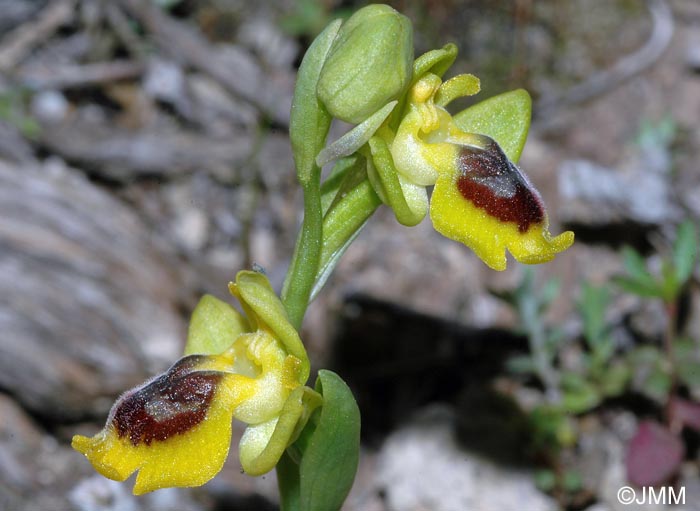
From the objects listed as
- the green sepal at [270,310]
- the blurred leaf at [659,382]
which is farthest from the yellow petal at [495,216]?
the blurred leaf at [659,382]

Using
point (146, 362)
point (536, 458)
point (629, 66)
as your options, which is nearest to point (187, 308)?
point (146, 362)

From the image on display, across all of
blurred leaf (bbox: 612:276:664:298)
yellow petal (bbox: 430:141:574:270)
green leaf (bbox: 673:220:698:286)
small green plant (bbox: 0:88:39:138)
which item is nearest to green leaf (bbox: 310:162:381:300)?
yellow petal (bbox: 430:141:574:270)

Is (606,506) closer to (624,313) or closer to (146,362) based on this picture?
(624,313)

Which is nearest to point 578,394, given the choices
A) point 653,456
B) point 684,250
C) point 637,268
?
point 653,456

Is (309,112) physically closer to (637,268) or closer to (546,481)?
(637,268)

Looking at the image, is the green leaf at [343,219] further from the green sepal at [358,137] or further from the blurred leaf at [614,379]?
the blurred leaf at [614,379]

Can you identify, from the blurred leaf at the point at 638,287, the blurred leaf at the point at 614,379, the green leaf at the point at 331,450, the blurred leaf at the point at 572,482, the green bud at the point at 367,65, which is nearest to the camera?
the green bud at the point at 367,65
